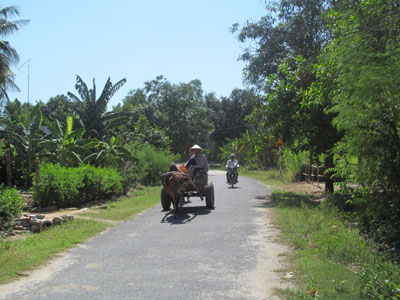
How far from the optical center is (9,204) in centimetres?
972

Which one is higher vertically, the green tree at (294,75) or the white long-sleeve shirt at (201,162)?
the green tree at (294,75)

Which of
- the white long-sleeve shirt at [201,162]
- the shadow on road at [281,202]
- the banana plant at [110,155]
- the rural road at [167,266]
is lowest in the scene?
the rural road at [167,266]

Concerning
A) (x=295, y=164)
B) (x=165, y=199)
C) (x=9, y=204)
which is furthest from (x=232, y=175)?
(x=9, y=204)

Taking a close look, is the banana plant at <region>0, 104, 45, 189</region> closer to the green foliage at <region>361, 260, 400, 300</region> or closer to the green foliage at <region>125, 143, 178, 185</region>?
the green foliage at <region>125, 143, 178, 185</region>

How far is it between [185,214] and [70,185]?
466 cm

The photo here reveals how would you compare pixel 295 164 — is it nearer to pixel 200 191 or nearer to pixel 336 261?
pixel 200 191

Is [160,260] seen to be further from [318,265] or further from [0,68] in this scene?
[0,68]

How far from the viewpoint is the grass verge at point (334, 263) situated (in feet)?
16.6

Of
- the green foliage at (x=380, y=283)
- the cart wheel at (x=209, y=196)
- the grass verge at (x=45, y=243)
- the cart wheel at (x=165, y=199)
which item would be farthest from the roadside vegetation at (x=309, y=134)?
the cart wheel at (x=165, y=199)

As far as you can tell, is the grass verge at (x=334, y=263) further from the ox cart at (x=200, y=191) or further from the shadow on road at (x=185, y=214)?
the ox cart at (x=200, y=191)

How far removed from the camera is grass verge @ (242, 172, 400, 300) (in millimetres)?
5065

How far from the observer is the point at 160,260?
7.08m

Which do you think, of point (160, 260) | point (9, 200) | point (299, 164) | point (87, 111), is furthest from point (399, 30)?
point (299, 164)

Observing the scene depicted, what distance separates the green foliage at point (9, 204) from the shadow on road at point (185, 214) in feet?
11.9
